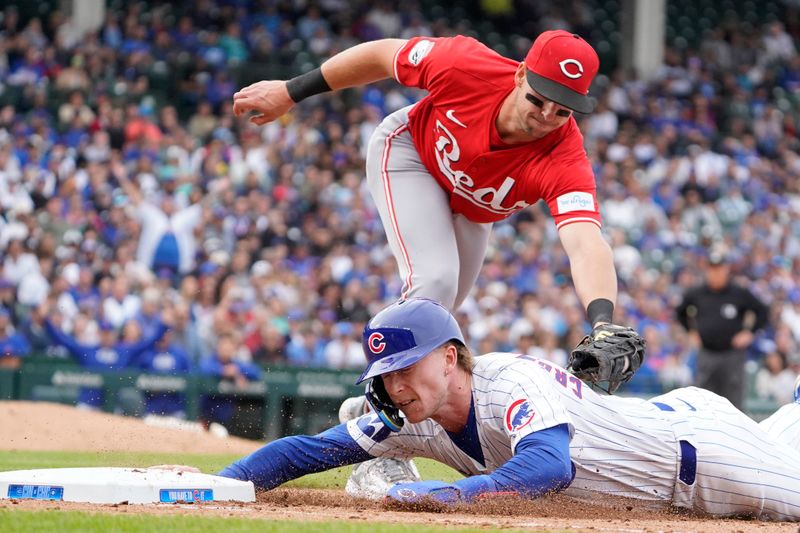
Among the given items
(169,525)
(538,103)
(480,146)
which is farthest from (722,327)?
(169,525)

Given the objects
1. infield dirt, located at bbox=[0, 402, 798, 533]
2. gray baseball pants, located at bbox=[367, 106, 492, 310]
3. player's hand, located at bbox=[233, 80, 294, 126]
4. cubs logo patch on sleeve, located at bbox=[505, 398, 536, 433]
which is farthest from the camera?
player's hand, located at bbox=[233, 80, 294, 126]

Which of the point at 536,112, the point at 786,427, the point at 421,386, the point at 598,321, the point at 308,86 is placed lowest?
the point at 786,427

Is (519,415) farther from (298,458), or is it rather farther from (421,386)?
(298,458)

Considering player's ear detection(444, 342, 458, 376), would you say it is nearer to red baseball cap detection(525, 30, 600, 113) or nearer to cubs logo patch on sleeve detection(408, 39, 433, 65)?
red baseball cap detection(525, 30, 600, 113)

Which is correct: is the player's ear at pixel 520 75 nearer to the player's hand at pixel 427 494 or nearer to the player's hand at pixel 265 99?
the player's hand at pixel 265 99

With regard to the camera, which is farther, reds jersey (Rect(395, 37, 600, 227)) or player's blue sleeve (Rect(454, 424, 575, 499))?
reds jersey (Rect(395, 37, 600, 227))

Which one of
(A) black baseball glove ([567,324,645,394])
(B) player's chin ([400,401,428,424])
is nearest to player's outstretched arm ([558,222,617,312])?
(A) black baseball glove ([567,324,645,394])

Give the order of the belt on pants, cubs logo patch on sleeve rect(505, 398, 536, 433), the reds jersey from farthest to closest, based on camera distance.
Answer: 1. the reds jersey
2. the belt on pants
3. cubs logo patch on sleeve rect(505, 398, 536, 433)

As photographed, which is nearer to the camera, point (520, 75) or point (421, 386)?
point (421, 386)
